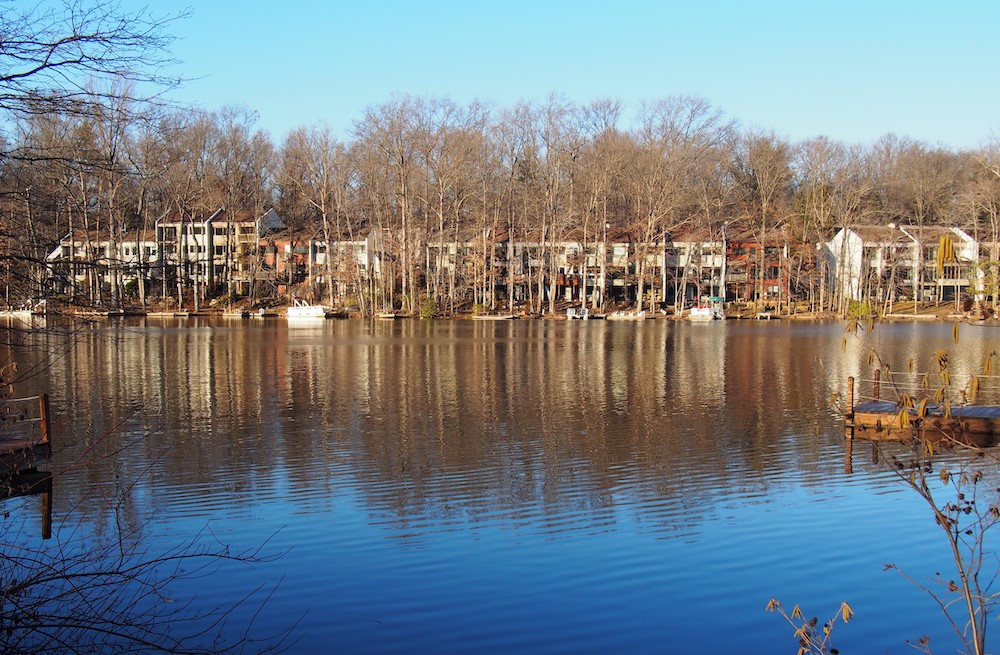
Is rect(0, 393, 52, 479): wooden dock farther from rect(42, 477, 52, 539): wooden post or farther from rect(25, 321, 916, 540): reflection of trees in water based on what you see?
rect(25, 321, 916, 540): reflection of trees in water

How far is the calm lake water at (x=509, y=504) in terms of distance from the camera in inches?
391

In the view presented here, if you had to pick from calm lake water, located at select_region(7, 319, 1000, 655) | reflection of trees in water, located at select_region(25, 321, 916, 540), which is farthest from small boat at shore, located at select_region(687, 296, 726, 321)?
calm lake water, located at select_region(7, 319, 1000, 655)

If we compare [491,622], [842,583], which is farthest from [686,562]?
[491,622]

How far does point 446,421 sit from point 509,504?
816cm

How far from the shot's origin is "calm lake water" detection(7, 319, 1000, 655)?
32.6 ft

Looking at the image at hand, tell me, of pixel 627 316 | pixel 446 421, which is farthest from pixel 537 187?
pixel 446 421

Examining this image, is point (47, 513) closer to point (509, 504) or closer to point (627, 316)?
point (509, 504)

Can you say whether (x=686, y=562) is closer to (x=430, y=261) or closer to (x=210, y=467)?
(x=210, y=467)

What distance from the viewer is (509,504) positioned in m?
14.6

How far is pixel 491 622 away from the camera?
984cm

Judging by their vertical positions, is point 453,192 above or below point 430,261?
above

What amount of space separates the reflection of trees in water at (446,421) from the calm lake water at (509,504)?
0.10m

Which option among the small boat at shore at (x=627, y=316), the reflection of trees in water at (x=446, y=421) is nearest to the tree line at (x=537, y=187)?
the small boat at shore at (x=627, y=316)

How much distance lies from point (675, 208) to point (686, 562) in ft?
228
